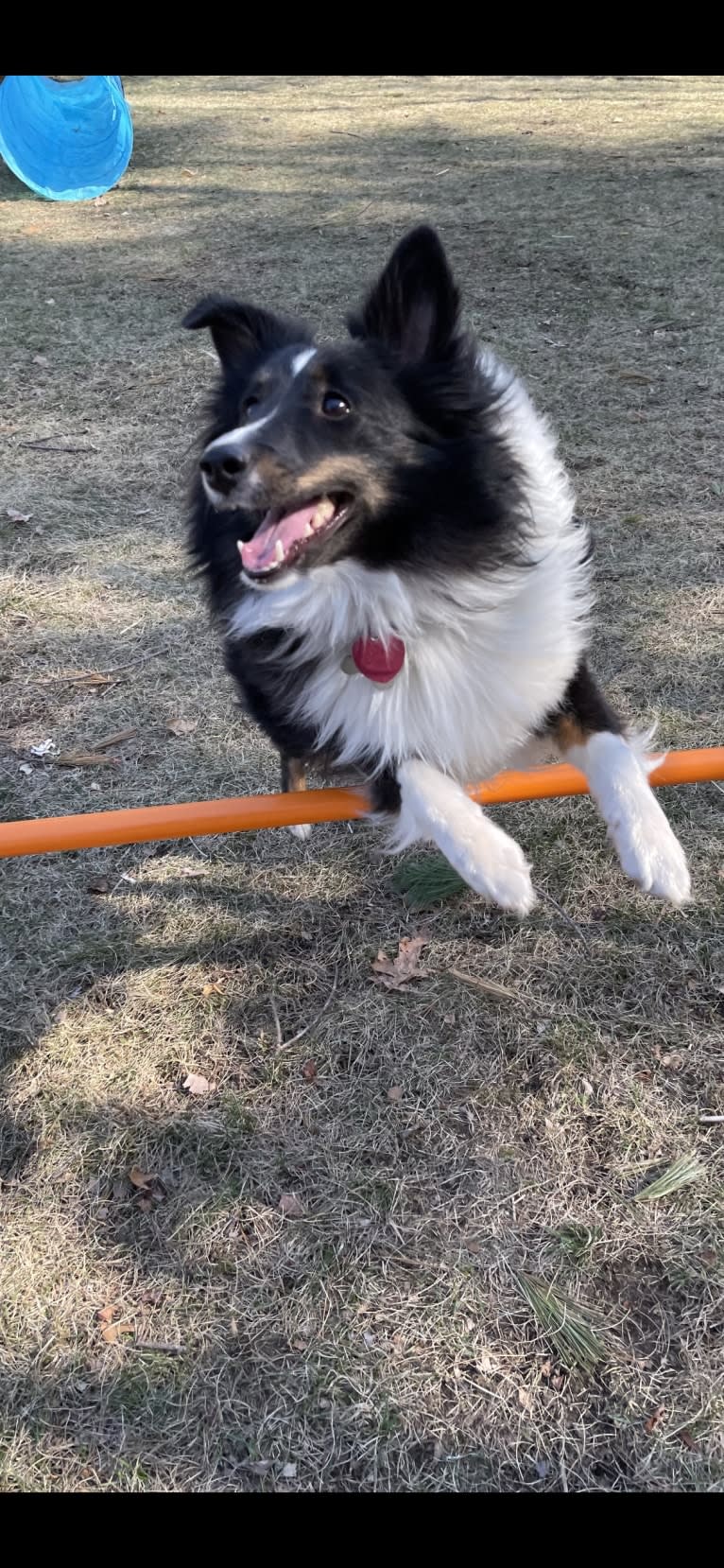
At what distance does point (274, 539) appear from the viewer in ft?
7.06

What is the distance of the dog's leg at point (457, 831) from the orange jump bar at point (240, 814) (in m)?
0.09

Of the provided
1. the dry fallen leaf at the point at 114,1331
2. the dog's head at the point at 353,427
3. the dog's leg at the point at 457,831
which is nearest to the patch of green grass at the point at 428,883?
the dog's leg at the point at 457,831

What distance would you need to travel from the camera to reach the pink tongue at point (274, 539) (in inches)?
83.7

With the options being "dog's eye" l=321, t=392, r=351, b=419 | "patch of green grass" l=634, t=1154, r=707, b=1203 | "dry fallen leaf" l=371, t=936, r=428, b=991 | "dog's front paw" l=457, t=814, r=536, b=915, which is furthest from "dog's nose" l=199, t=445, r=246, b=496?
"patch of green grass" l=634, t=1154, r=707, b=1203

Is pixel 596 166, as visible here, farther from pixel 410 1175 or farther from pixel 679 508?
pixel 410 1175

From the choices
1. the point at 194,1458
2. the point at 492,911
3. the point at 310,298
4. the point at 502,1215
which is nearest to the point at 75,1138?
the point at 194,1458

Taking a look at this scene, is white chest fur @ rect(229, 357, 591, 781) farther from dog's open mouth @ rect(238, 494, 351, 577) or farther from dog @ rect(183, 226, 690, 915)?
dog's open mouth @ rect(238, 494, 351, 577)

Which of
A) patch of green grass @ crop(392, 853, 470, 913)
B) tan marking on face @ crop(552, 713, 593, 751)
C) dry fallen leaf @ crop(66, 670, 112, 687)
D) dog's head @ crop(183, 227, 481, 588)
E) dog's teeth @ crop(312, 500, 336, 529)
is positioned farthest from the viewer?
dry fallen leaf @ crop(66, 670, 112, 687)

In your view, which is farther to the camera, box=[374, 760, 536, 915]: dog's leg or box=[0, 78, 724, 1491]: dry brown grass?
box=[374, 760, 536, 915]: dog's leg

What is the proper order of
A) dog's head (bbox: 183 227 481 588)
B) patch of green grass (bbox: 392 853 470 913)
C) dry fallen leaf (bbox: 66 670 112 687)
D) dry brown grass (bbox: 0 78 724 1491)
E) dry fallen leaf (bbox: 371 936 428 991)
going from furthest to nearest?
dry fallen leaf (bbox: 66 670 112 687)
patch of green grass (bbox: 392 853 470 913)
dry fallen leaf (bbox: 371 936 428 991)
dog's head (bbox: 183 227 481 588)
dry brown grass (bbox: 0 78 724 1491)

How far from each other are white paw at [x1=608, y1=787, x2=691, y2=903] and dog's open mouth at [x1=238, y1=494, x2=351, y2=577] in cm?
87

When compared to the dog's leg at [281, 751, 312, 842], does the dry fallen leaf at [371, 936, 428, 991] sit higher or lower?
lower

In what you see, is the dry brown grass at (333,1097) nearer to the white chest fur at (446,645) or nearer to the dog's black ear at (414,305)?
the white chest fur at (446,645)

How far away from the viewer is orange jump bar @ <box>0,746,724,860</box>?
2324 millimetres
